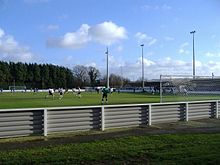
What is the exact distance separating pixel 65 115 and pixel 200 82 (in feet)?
52.1

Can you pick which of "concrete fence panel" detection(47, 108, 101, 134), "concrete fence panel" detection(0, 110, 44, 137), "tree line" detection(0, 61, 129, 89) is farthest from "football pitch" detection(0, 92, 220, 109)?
"tree line" detection(0, 61, 129, 89)

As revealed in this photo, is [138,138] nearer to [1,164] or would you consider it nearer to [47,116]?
[47,116]

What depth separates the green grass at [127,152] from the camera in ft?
26.9

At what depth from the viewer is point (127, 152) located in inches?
364

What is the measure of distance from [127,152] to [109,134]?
3.63 m

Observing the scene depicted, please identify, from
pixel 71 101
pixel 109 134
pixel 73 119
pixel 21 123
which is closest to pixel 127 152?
pixel 109 134

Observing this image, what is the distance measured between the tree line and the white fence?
118227mm

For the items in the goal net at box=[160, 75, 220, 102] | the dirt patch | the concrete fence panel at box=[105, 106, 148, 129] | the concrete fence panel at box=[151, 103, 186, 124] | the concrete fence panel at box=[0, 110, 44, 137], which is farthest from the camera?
the goal net at box=[160, 75, 220, 102]

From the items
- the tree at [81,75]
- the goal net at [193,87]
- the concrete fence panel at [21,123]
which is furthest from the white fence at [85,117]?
the tree at [81,75]

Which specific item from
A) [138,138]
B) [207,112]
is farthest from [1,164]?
[207,112]

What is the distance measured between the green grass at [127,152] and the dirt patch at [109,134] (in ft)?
2.41

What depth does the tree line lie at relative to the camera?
137375 millimetres

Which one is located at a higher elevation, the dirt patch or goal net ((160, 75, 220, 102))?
goal net ((160, 75, 220, 102))

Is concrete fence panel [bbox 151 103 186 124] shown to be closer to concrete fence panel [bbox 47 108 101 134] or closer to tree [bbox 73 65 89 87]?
concrete fence panel [bbox 47 108 101 134]
